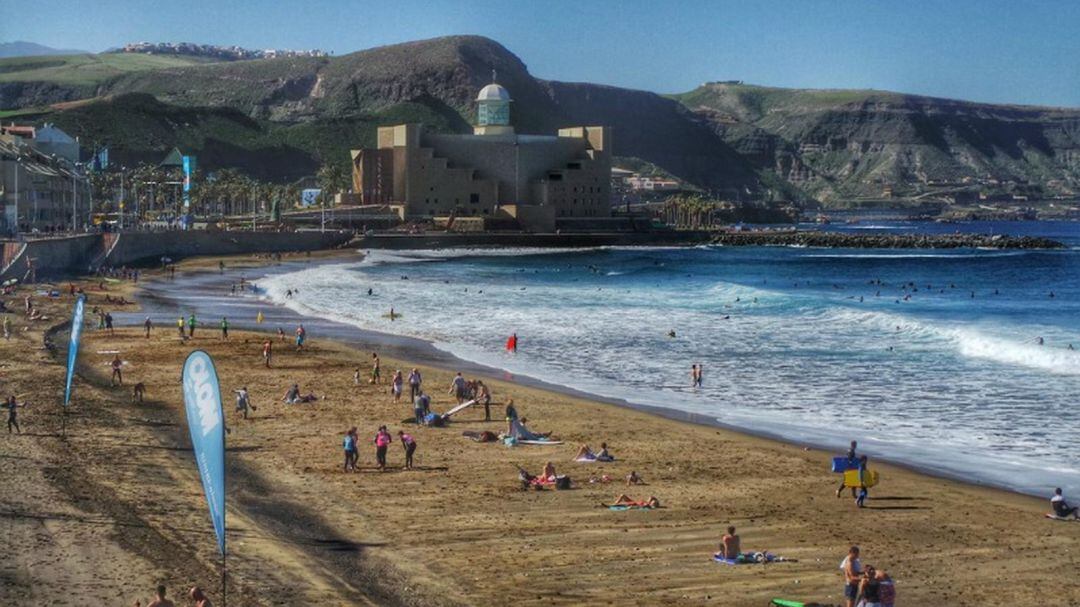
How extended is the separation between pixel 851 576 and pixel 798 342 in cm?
2987

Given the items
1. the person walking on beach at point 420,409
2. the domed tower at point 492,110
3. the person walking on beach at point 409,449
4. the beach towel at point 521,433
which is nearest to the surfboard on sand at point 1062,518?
the beach towel at point 521,433

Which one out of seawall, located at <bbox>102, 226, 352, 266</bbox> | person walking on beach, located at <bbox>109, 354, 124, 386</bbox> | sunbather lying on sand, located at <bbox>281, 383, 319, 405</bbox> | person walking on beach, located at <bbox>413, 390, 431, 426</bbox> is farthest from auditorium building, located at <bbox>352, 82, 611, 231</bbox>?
person walking on beach, located at <bbox>413, 390, 431, 426</bbox>

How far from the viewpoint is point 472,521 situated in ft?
62.3

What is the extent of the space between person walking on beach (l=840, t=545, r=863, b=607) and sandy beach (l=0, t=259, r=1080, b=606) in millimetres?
353

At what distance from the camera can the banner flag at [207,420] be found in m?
12.7

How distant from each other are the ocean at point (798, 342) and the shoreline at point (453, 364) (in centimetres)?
29

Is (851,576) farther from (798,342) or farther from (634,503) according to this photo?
(798,342)

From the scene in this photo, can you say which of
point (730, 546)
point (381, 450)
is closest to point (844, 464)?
point (730, 546)

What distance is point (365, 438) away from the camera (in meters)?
25.8

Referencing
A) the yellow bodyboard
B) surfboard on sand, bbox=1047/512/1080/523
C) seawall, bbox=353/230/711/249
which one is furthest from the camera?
seawall, bbox=353/230/711/249

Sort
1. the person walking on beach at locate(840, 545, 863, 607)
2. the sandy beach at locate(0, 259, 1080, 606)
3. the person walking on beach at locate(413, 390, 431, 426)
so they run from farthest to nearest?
the person walking on beach at locate(413, 390, 431, 426) < the sandy beach at locate(0, 259, 1080, 606) < the person walking on beach at locate(840, 545, 863, 607)

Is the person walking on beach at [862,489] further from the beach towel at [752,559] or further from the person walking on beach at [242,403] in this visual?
the person walking on beach at [242,403]

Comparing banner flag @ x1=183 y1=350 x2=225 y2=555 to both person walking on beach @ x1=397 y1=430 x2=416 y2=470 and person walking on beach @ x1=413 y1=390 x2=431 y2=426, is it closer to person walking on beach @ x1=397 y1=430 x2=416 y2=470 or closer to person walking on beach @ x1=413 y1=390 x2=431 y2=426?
person walking on beach @ x1=397 y1=430 x2=416 y2=470

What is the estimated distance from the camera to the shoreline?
23.8 meters
